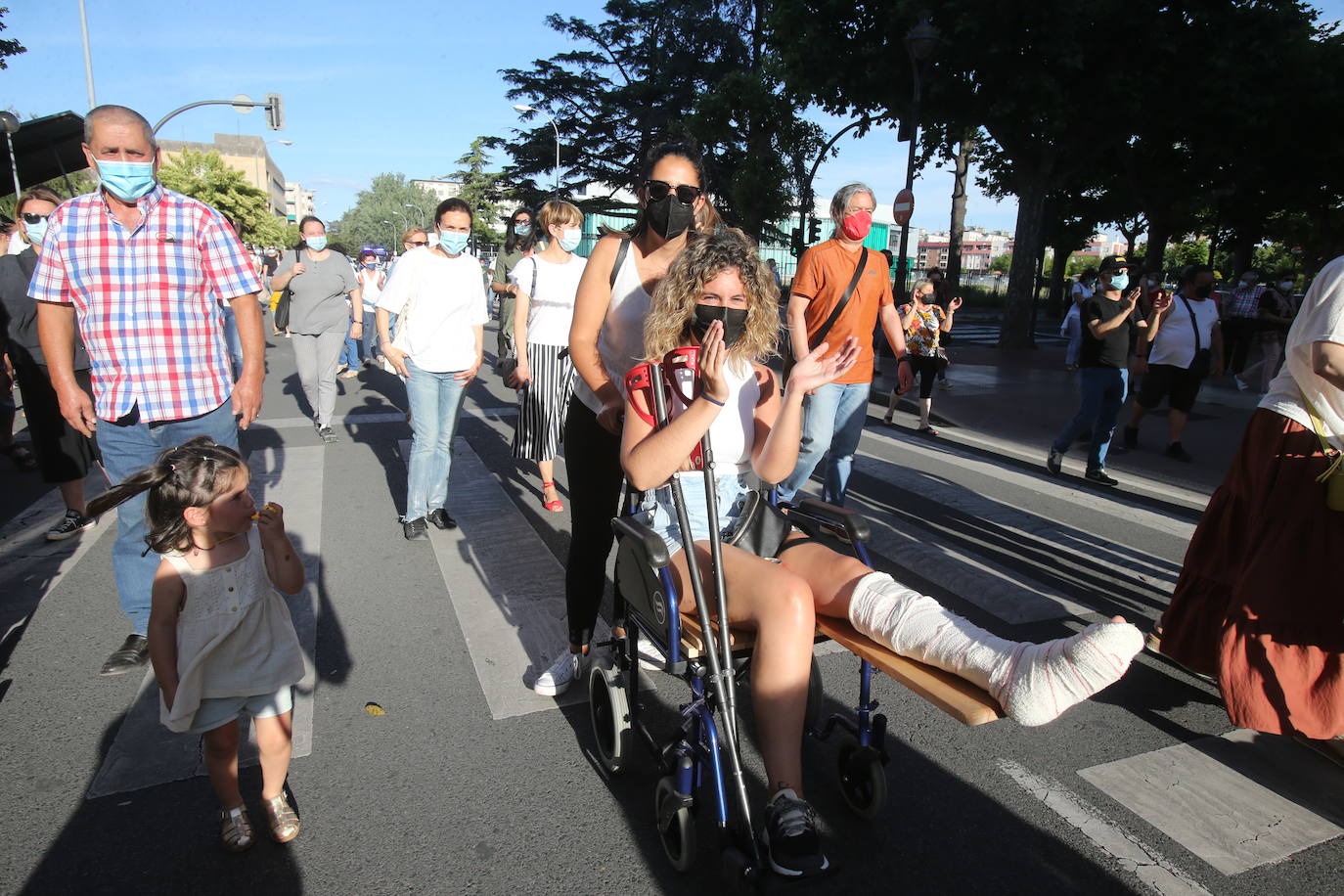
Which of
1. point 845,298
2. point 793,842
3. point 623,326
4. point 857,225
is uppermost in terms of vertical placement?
point 857,225

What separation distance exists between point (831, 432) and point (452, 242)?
2684 mm

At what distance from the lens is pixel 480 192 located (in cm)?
6200

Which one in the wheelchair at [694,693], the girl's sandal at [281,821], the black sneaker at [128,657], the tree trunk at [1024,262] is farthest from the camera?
the tree trunk at [1024,262]

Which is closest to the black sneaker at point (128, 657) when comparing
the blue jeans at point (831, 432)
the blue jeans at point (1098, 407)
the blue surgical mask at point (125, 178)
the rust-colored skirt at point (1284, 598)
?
the blue surgical mask at point (125, 178)

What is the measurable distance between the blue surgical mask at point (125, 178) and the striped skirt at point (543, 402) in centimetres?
264

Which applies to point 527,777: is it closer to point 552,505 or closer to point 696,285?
point 696,285

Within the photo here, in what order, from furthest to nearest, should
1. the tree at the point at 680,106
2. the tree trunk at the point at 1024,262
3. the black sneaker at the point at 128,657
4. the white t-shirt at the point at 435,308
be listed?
1. the tree at the point at 680,106
2. the tree trunk at the point at 1024,262
3. the white t-shirt at the point at 435,308
4. the black sneaker at the point at 128,657

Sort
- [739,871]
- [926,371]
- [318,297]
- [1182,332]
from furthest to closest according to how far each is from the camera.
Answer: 1. [926,371]
2. [318,297]
3. [1182,332]
4. [739,871]

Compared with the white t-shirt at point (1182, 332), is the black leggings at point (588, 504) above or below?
below

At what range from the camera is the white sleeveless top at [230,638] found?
87.4 inches

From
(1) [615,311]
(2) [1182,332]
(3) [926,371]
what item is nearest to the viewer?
(1) [615,311]

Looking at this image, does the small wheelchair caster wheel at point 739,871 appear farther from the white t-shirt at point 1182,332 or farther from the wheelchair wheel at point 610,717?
the white t-shirt at point 1182,332

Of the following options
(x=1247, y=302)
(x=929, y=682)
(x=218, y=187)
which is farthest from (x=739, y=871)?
(x=218, y=187)

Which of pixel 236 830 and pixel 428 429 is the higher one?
pixel 428 429
